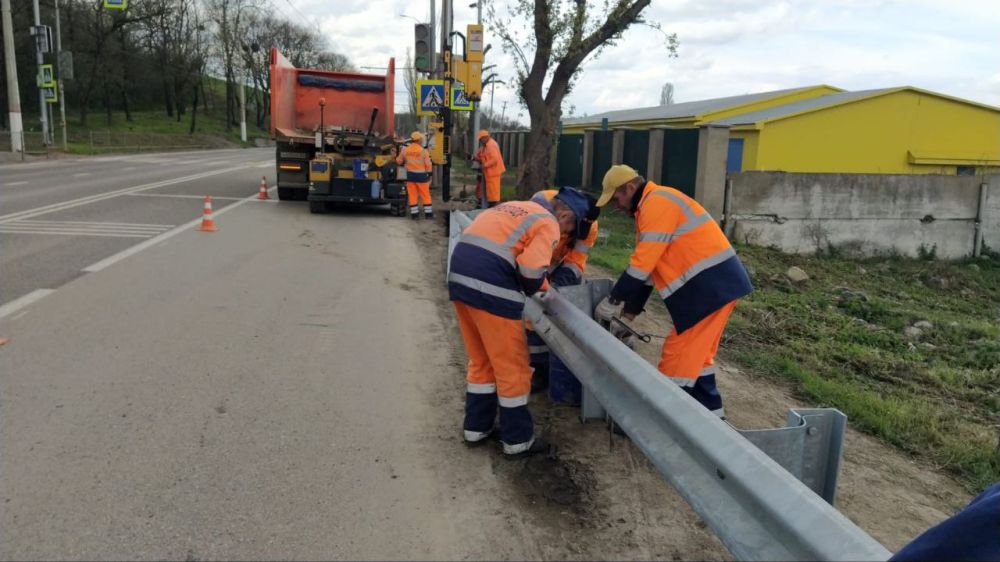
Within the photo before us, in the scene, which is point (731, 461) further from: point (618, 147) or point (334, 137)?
point (618, 147)

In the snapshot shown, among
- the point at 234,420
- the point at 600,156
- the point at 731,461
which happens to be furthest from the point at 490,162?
the point at 731,461

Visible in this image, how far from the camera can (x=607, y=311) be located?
4613 millimetres

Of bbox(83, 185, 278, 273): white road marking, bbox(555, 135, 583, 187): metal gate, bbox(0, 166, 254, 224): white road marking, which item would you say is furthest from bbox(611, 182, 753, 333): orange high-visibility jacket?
bbox(555, 135, 583, 187): metal gate

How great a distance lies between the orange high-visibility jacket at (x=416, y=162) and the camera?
15023 mm

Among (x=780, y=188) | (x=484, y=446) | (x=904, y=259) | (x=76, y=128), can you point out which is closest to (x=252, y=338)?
(x=484, y=446)

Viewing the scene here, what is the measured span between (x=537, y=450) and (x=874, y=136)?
21.1 metres

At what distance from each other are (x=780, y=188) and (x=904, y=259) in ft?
10.2

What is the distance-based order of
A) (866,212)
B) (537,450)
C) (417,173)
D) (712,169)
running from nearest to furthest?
(537,450)
(712,169)
(866,212)
(417,173)

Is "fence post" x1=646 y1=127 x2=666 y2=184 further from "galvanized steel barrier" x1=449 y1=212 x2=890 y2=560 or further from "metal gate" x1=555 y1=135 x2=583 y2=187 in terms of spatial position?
"galvanized steel barrier" x1=449 y1=212 x2=890 y2=560

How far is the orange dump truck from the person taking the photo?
15.6m

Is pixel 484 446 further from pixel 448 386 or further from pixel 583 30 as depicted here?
pixel 583 30

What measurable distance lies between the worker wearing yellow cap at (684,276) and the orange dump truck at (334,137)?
11841mm

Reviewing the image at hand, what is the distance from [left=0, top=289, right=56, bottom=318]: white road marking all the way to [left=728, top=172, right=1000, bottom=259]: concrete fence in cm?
1095

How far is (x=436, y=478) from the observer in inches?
154
